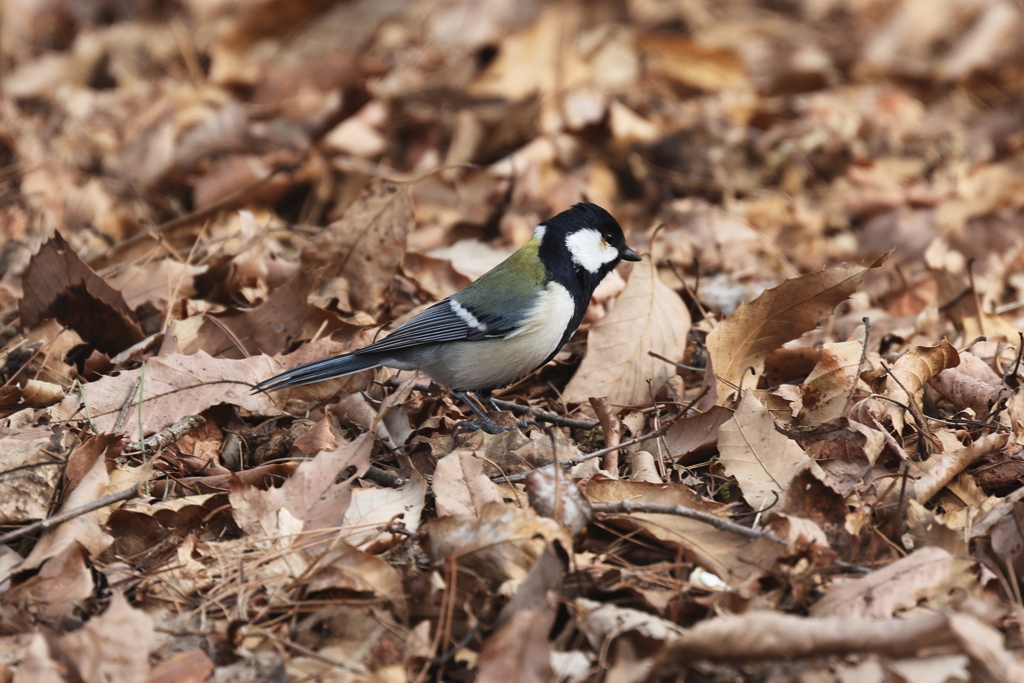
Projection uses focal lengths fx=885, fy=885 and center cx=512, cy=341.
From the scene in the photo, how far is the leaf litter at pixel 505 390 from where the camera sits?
219 cm

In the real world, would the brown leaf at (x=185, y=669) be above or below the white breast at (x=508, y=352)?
above

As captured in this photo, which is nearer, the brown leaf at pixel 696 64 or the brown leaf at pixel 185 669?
the brown leaf at pixel 185 669

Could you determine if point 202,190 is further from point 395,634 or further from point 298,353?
point 395,634

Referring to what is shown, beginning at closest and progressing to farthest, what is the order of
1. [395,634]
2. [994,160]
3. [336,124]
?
[395,634], [336,124], [994,160]

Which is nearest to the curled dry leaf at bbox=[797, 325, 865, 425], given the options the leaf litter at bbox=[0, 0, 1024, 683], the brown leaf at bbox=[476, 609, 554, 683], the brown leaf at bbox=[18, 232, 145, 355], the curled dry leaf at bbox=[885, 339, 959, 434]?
the leaf litter at bbox=[0, 0, 1024, 683]

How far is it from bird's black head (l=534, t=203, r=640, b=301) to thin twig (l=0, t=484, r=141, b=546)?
74.0 inches

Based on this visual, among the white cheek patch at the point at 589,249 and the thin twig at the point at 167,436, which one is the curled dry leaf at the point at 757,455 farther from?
the thin twig at the point at 167,436

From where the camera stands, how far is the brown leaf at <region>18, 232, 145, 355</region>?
11.2 feet

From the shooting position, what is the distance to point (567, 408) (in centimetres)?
352

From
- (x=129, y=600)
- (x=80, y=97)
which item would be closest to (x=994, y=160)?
(x=129, y=600)

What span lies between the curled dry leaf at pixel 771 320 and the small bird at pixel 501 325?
2.18ft

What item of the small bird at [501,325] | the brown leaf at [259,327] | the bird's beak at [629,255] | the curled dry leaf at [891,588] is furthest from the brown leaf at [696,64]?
the curled dry leaf at [891,588]

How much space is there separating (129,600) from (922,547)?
2155 mm

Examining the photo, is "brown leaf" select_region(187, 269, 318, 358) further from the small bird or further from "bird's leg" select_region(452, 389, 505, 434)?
"bird's leg" select_region(452, 389, 505, 434)
